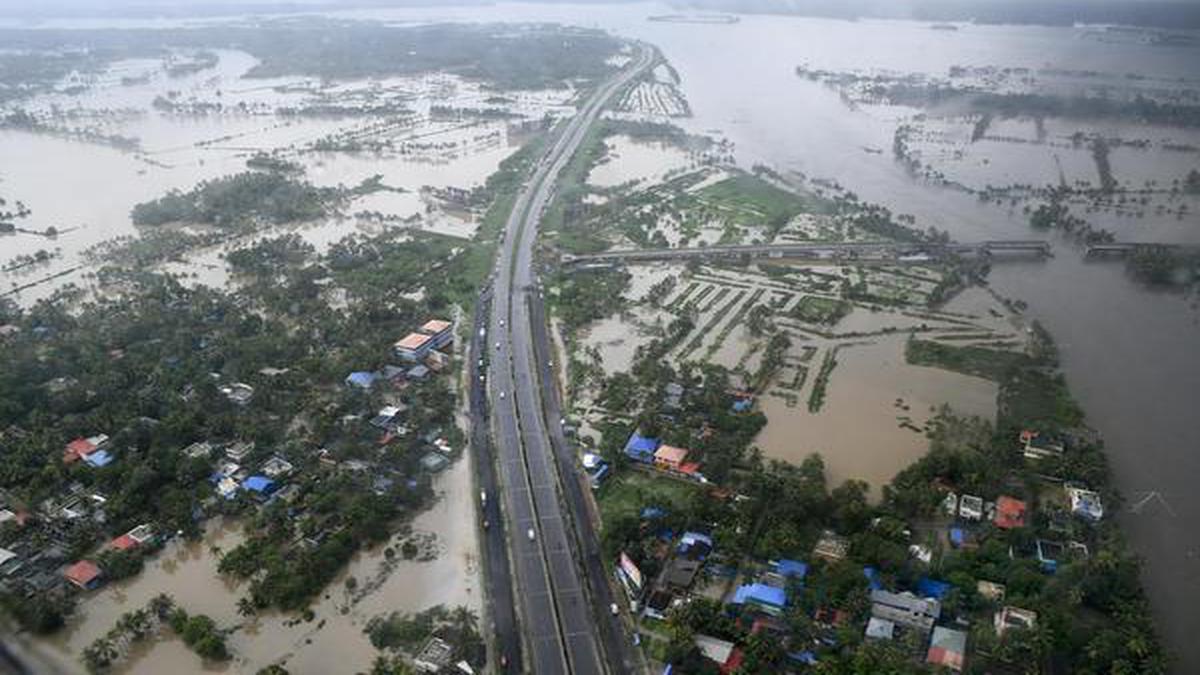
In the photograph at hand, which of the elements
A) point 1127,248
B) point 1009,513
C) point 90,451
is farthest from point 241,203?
point 1127,248

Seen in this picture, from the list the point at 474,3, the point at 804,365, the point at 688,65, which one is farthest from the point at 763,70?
the point at 474,3

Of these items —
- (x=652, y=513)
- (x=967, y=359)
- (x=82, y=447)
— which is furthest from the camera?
(x=967, y=359)

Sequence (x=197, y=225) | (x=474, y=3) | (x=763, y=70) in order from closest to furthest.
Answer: (x=197, y=225), (x=763, y=70), (x=474, y=3)

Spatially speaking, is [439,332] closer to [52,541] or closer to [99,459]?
[99,459]

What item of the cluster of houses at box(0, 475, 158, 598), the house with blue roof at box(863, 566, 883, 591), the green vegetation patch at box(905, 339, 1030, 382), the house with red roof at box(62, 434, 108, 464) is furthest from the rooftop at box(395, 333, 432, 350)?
the green vegetation patch at box(905, 339, 1030, 382)

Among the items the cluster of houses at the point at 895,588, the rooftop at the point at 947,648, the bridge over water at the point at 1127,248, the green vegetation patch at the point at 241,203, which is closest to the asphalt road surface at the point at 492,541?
the cluster of houses at the point at 895,588

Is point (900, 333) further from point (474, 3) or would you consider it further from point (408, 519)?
point (474, 3)
